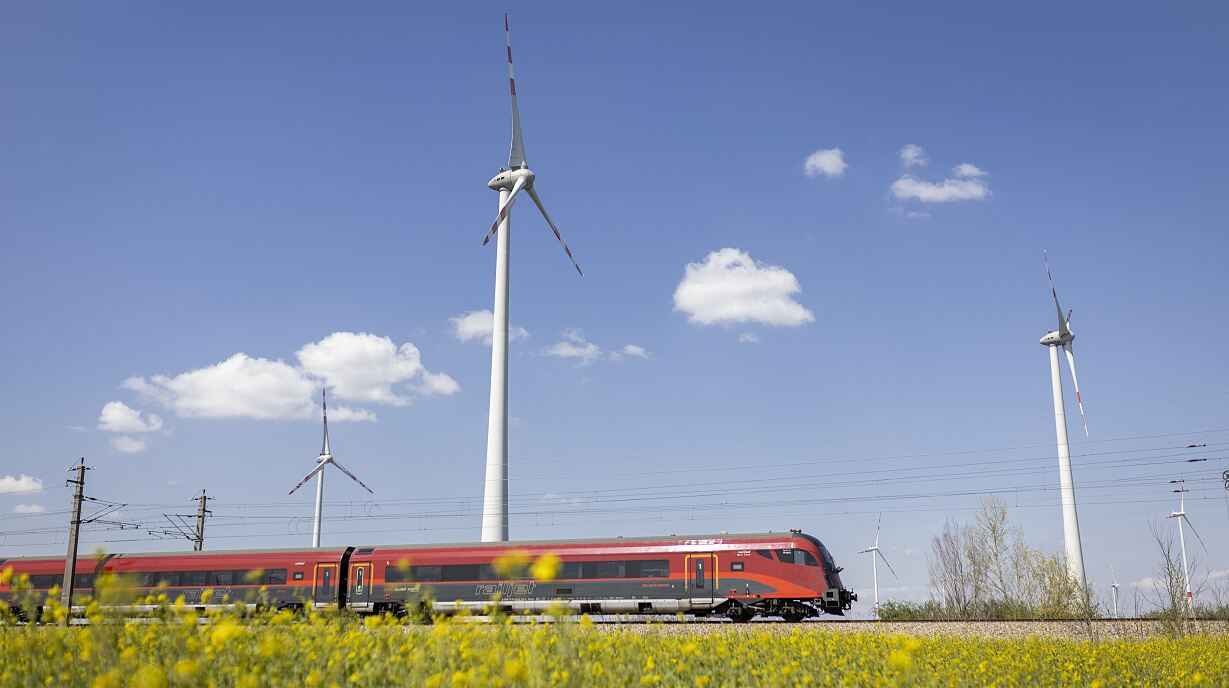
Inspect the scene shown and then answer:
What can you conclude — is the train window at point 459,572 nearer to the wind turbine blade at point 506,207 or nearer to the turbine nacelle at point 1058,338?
the wind turbine blade at point 506,207

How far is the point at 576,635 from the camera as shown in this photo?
7.81 metres

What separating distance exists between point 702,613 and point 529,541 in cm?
806

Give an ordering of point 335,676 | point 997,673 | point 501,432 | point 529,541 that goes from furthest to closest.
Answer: point 501,432 → point 529,541 → point 997,673 → point 335,676

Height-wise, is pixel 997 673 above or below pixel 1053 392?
below

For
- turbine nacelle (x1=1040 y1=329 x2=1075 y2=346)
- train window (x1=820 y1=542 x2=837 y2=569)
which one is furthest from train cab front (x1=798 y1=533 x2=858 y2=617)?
turbine nacelle (x1=1040 y1=329 x2=1075 y2=346)

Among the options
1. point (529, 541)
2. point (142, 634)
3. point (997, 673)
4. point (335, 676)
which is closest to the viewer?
point (335, 676)

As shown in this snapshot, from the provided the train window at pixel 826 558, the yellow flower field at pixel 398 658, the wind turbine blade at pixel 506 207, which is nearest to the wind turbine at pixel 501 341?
the wind turbine blade at pixel 506 207

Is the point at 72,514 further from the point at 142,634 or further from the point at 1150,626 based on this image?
the point at 1150,626

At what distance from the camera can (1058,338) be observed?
67562 mm

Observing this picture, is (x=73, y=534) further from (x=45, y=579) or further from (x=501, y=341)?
(x=501, y=341)

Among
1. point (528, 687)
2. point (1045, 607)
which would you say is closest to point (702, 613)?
point (1045, 607)

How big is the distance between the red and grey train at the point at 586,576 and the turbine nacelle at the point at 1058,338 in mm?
40625

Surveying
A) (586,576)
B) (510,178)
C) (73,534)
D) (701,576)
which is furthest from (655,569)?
(510,178)

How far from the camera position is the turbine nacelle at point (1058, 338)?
6756cm
